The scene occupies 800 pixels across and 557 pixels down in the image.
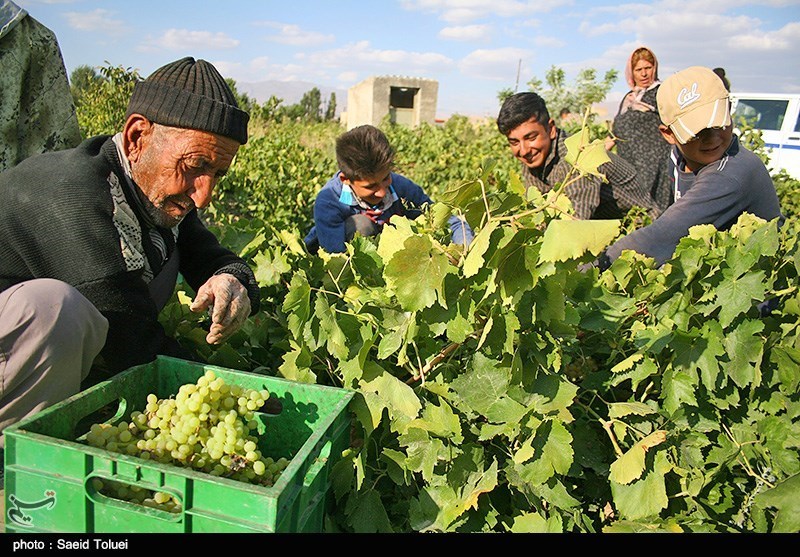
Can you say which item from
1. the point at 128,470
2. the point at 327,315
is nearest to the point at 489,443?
the point at 327,315

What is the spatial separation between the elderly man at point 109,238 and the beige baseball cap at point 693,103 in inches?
72.4

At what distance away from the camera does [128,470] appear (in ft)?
4.34

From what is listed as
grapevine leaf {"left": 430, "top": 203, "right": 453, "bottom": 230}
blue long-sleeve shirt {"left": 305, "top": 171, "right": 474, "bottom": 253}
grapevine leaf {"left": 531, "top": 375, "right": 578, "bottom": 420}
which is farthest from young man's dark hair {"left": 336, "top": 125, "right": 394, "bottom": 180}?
grapevine leaf {"left": 531, "top": 375, "right": 578, "bottom": 420}

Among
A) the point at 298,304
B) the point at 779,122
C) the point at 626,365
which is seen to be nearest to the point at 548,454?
the point at 626,365

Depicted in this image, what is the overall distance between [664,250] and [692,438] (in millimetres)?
897

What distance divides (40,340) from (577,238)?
1418 millimetres

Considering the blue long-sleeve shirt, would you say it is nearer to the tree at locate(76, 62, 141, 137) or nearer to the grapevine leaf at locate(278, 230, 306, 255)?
the grapevine leaf at locate(278, 230, 306, 255)

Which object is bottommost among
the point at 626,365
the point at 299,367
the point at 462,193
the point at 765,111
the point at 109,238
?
the point at 299,367

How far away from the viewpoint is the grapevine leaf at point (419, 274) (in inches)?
61.5

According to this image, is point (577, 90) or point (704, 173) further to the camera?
point (577, 90)

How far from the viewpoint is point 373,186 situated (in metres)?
3.99

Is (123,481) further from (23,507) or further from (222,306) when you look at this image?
(222,306)

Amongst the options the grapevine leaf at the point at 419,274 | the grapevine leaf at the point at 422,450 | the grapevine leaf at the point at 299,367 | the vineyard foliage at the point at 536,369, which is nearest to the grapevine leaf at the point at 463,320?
the vineyard foliage at the point at 536,369

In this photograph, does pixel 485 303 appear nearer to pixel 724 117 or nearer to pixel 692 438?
pixel 692 438
